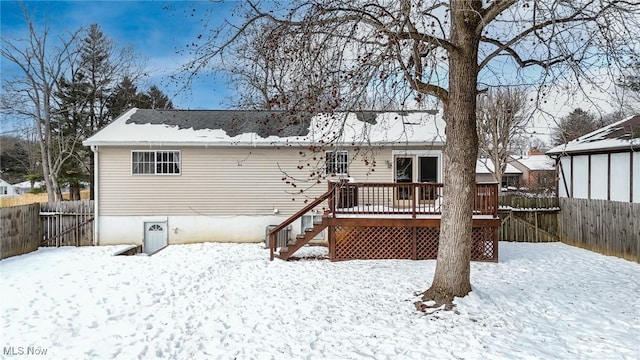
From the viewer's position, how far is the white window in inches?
478

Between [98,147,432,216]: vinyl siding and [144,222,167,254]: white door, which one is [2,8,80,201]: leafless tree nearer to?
[98,147,432,216]: vinyl siding

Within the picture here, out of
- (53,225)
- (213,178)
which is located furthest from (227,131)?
(53,225)

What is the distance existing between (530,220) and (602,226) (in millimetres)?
2487

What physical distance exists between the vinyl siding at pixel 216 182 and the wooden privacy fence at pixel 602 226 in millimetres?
5965

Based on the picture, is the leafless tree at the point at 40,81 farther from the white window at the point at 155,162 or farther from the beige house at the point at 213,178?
the white window at the point at 155,162

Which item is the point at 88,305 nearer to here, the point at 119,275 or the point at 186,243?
the point at 119,275

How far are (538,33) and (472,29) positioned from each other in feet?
4.05

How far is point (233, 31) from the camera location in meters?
5.56

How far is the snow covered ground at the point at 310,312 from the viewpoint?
14.5ft

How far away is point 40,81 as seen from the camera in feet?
56.6

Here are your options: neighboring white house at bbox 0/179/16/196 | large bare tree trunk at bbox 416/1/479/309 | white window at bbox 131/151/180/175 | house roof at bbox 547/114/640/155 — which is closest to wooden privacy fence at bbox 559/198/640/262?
house roof at bbox 547/114/640/155

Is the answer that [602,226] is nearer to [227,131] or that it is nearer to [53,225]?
[227,131]

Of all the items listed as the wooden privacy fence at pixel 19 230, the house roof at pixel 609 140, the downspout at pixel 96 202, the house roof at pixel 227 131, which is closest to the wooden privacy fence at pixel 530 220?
the house roof at pixel 609 140

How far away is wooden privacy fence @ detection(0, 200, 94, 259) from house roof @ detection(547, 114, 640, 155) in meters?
14.9
